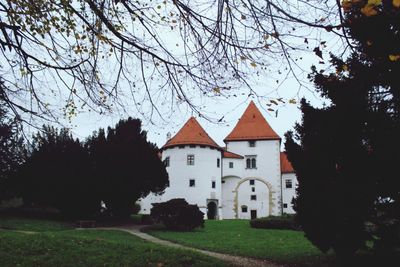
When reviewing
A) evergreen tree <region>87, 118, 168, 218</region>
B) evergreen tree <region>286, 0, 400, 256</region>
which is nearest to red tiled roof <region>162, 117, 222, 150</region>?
evergreen tree <region>87, 118, 168, 218</region>

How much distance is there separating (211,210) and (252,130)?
11345 mm

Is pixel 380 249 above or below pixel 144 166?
below

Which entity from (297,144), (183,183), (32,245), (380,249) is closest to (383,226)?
(380,249)

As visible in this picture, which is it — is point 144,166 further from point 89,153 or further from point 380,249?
point 380,249

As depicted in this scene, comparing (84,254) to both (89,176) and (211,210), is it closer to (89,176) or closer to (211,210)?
(89,176)

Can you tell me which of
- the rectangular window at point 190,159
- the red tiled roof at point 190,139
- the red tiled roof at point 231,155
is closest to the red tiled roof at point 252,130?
the red tiled roof at point 231,155

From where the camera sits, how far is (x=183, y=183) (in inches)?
1655

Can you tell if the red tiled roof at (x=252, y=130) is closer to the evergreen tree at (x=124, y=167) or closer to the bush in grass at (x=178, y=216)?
the evergreen tree at (x=124, y=167)

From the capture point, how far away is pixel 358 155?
9.33 metres

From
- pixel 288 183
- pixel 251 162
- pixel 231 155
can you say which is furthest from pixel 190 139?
pixel 288 183

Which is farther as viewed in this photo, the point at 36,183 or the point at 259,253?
the point at 36,183

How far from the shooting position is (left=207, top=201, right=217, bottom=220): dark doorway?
141ft

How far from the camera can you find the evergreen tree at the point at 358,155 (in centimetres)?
859

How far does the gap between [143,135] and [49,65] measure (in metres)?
24.8
